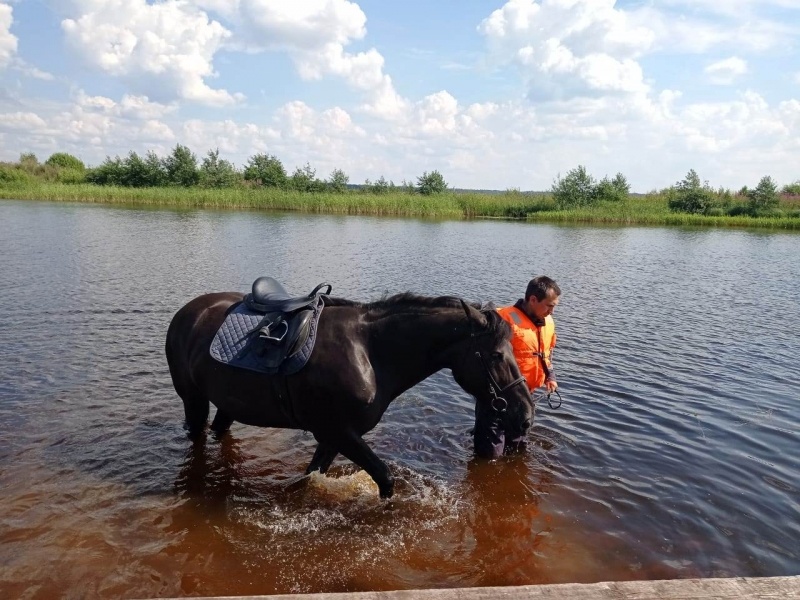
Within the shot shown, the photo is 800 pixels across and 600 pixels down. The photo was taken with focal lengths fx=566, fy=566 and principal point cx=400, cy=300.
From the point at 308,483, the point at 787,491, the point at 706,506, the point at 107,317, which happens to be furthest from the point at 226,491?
the point at 107,317

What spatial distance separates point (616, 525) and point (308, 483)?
2.77m

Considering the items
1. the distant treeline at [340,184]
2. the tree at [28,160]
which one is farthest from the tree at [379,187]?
the tree at [28,160]

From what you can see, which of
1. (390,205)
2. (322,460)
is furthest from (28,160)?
(322,460)

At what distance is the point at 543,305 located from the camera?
207 inches

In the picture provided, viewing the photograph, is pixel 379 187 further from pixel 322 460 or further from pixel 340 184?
pixel 322 460

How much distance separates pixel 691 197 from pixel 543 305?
183 feet

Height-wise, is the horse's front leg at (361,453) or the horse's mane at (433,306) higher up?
the horse's mane at (433,306)

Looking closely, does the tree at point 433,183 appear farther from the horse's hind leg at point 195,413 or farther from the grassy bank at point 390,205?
the horse's hind leg at point 195,413

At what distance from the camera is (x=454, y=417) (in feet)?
23.8

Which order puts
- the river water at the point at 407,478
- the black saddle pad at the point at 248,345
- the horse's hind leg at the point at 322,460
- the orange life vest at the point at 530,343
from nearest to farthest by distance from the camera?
the river water at the point at 407,478, the black saddle pad at the point at 248,345, the horse's hind leg at the point at 322,460, the orange life vest at the point at 530,343

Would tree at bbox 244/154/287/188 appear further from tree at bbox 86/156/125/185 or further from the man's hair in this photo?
the man's hair

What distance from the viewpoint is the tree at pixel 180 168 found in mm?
60125

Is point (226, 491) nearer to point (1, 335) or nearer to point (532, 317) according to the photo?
point (532, 317)

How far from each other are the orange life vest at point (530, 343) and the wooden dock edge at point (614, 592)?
2.69m
